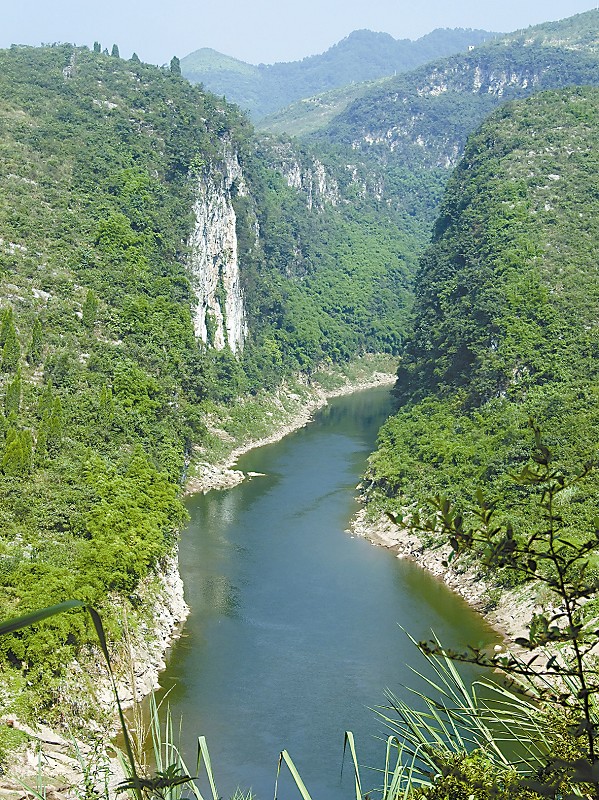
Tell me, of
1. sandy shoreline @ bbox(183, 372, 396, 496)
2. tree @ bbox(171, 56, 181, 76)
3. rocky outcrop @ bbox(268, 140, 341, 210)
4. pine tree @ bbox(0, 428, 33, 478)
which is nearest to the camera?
pine tree @ bbox(0, 428, 33, 478)

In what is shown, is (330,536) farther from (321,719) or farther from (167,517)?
(321,719)

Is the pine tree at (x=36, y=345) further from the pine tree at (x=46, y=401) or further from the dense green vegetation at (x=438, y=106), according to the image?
the dense green vegetation at (x=438, y=106)

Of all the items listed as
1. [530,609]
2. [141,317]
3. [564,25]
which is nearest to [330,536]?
[530,609]

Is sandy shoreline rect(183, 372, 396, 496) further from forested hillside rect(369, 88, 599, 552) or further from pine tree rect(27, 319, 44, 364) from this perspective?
pine tree rect(27, 319, 44, 364)

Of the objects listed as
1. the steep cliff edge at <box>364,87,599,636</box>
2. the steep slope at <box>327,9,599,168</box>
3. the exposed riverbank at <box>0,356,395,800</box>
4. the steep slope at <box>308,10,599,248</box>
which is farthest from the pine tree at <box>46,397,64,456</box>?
the steep slope at <box>327,9,599,168</box>

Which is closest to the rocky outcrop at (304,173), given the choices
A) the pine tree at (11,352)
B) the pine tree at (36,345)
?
the pine tree at (36,345)

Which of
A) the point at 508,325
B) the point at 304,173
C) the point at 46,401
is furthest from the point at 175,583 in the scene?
the point at 304,173
